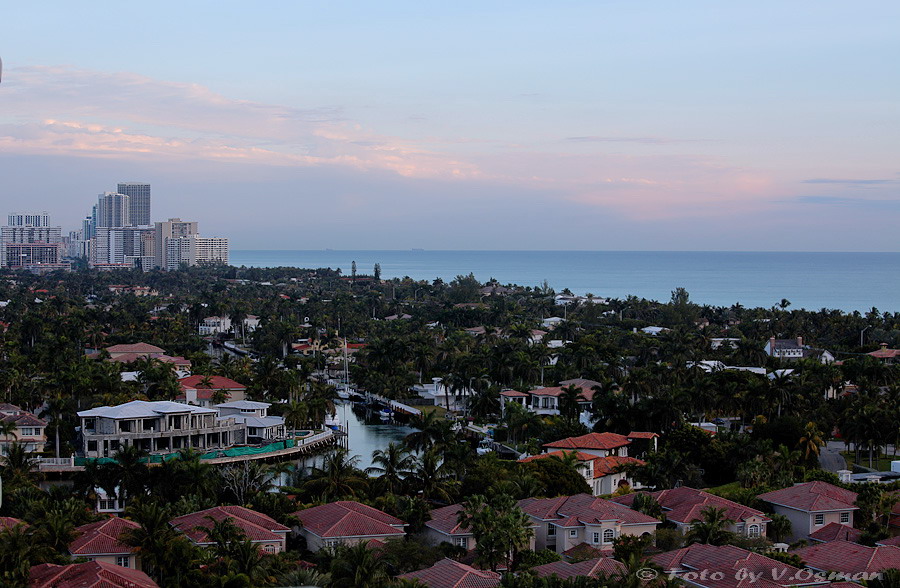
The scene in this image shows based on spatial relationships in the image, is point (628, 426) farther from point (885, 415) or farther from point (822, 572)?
point (822, 572)

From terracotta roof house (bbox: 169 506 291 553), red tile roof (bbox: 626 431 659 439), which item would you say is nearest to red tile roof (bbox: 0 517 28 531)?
terracotta roof house (bbox: 169 506 291 553)

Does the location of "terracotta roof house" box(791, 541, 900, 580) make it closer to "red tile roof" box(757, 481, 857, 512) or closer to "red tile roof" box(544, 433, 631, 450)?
"red tile roof" box(757, 481, 857, 512)

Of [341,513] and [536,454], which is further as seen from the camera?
[536,454]

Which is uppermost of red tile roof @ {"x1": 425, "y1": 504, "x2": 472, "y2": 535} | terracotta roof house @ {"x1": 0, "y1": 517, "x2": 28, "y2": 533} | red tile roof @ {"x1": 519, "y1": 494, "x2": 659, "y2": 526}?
terracotta roof house @ {"x1": 0, "y1": 517, "x2": 28, "y2": 533}

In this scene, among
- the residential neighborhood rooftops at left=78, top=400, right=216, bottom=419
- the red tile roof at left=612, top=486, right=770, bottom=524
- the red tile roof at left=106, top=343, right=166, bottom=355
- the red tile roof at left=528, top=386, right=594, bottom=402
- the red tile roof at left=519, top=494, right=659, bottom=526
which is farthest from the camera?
the red tile roof at left=106, top=343, right=166, bottom=355

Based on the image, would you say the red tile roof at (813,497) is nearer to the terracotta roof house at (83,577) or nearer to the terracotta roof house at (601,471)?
the terracotta roof house at (601,471)

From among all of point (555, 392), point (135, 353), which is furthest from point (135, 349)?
point (555, 392)

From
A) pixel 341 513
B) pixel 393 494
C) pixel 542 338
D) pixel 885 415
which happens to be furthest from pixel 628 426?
pixel 542 338
